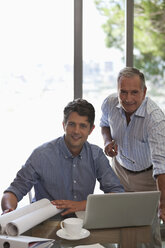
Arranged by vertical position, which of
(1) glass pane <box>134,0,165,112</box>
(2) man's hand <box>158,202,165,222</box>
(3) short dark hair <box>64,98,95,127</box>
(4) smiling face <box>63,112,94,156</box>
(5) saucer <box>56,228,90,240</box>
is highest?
(1) glass pane <box>134,0,165,112</box>

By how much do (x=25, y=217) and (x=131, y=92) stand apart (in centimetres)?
104

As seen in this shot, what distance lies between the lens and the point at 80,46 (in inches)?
113

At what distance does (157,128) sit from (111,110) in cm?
43

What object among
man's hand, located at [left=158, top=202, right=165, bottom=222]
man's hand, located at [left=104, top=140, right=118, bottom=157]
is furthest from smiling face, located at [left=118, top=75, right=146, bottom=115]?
→ man's hand, located at [left=158, top=202, right=165, bottom=222]

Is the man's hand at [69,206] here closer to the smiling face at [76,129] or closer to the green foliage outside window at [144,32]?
the smiling face at [76,129]

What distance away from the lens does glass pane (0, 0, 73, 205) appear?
308 cm

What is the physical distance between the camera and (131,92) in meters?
2.17

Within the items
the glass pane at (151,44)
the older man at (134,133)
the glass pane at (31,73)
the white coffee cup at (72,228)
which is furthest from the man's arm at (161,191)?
the glass pane at (151,44)

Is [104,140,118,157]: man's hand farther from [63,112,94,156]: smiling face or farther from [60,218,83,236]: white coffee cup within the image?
[60,218,83,236]: white coffee cup

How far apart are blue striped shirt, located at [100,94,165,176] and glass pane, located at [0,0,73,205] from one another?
2.56 feet

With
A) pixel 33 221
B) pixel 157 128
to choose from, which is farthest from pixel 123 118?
pixel 33 221

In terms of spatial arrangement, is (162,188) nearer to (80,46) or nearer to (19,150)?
(80,46)

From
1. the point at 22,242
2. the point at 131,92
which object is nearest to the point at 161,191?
the point at 131,92

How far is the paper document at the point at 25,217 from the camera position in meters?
1.38
